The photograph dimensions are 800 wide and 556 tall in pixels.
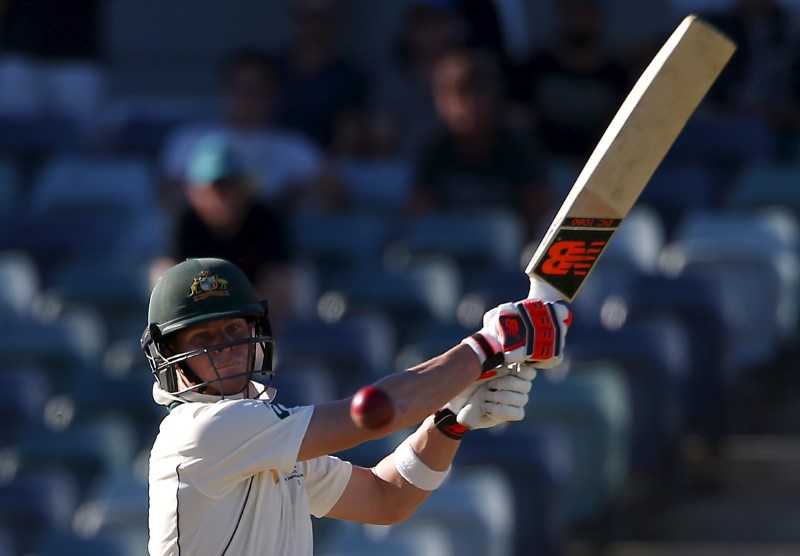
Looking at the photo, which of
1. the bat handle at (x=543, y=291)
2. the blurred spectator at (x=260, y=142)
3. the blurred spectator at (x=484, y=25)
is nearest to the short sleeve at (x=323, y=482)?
the bat handle at (x=543, y=291)

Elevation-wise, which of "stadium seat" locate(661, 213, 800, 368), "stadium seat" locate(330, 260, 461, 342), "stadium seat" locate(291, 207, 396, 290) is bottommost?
"stadium seat" locate(661, 213, 800, 368)

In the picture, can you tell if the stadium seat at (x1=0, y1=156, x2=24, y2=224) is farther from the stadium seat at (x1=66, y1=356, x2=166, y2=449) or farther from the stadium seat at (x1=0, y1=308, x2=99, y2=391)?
the stadium seat at (x1=66, y1=356, x2=166, y2=449)

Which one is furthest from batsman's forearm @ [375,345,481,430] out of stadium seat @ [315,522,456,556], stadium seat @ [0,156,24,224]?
stadium seat @ [0,156,24,224]

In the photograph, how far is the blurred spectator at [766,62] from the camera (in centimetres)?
796

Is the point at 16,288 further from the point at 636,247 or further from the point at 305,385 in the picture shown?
the point at 636,247

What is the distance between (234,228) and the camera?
6480mm

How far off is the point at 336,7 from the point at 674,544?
14.2ft

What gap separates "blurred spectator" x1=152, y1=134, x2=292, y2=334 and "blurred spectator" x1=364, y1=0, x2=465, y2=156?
5.52ft

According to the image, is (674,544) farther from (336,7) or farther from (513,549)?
(336,7)

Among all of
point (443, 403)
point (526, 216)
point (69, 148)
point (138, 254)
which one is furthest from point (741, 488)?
point (69, 148)

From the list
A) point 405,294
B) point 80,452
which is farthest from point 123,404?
point 405,294

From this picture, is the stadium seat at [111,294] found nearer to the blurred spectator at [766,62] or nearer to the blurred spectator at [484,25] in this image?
the blurred spectator at [484,25]

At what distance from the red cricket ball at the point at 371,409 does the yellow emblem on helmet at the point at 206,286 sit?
499 mm

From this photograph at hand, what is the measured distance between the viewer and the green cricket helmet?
10.1ft
